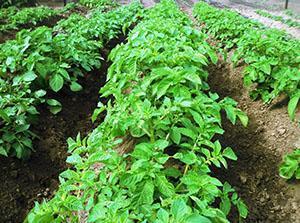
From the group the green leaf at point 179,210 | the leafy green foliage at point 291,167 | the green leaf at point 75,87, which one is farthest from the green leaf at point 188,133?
the green leaf at point 75,87

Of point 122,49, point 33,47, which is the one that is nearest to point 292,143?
point 122,49

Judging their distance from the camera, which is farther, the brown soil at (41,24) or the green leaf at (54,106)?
the brown soil at (41,24)

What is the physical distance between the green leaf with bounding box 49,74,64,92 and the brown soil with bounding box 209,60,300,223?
1756 mm

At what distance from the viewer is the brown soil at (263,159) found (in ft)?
8.78

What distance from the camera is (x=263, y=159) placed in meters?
3.25

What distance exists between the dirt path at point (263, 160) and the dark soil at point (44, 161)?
1.48 meters

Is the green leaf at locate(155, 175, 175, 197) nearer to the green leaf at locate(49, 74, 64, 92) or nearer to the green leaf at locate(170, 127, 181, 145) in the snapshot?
the green leaf at locate(170, 127, 181, 145)

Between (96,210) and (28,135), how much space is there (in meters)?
1.78

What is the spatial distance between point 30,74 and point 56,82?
0.32 meters

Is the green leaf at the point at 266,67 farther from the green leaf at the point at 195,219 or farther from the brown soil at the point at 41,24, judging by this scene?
the brown soil at the point at 41,24

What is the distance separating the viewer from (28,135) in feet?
10.3

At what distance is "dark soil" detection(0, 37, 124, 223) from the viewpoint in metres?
2.76

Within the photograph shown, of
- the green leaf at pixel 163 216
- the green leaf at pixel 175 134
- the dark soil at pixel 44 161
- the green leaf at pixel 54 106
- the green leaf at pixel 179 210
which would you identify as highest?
the green leaf at pixel 179 210

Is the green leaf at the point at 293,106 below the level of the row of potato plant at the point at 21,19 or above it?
above
